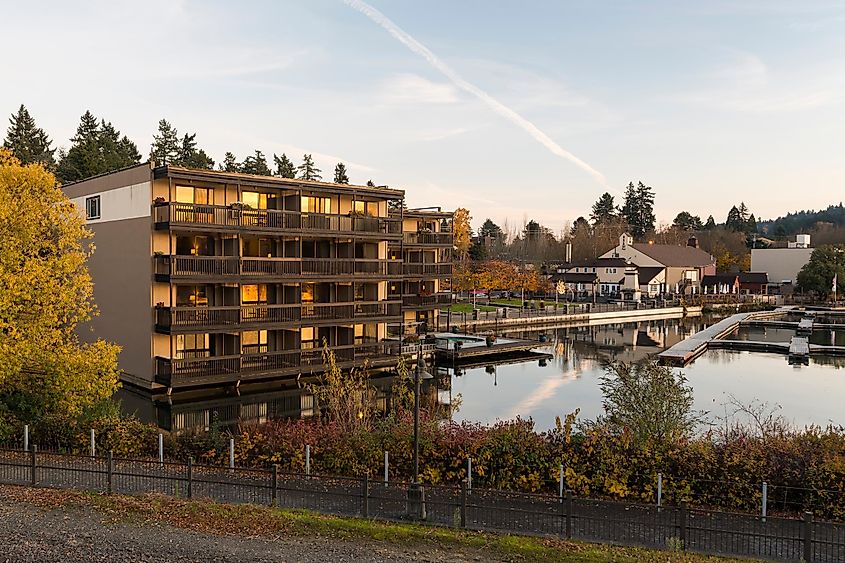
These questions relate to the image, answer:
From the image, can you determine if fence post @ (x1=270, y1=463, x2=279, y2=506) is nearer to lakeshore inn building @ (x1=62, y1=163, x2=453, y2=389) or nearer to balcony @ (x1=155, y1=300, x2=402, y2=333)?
lakeshore inn building @ (x1=62, y1=163, x2=453, y2=389)

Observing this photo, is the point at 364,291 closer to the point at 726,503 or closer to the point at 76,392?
the point at 76,392

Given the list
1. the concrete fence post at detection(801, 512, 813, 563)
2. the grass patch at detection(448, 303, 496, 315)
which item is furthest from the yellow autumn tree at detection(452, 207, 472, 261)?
the concrete fence post at detection(801, 512, 813, 563)

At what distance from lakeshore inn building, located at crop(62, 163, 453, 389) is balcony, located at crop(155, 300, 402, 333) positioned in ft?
0.19

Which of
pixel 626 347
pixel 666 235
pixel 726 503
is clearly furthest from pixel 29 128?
pixel 666 235

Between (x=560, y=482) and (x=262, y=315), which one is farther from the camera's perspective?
(x=262, y=315)

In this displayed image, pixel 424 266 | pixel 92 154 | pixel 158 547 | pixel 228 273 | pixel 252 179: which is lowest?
pixel 158 547

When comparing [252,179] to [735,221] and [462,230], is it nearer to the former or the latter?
[462,230]

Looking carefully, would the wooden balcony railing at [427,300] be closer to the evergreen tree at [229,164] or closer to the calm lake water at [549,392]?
the calm lake water at [549,392]

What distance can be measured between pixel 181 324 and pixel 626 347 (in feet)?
129

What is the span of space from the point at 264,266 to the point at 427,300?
21039 millimetres

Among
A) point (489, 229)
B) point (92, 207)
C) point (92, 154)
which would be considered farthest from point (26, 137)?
point (489, 229)

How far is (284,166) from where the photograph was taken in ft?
303

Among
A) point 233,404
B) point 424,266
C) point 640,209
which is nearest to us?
point 233,404

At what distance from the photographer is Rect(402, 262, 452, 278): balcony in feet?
171
